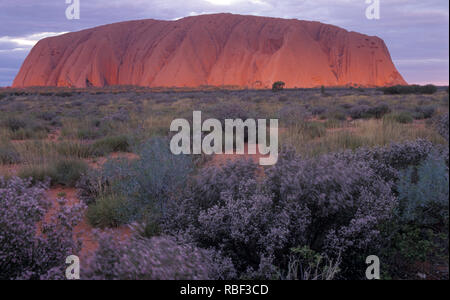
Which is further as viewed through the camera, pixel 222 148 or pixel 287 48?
pixel 287 48

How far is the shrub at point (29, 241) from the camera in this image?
8.29ft

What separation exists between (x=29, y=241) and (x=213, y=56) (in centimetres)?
7459

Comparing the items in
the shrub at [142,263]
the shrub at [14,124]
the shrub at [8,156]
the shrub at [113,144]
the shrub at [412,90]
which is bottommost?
the shrub at [142,263]

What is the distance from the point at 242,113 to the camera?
35.6 feet

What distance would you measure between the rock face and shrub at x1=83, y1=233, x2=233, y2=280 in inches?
2524

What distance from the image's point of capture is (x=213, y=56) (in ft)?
242

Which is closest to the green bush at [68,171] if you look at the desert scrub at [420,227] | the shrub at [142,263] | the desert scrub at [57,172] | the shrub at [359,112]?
the desert scrub at [57,172]

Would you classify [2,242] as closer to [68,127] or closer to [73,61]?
[68,127]

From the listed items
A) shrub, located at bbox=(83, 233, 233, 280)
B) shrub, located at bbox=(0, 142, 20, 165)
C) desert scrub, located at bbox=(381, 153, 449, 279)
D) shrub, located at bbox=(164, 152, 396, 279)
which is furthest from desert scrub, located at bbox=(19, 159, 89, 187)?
desert scrub, located at bbox=(381, 153, 449, 279)

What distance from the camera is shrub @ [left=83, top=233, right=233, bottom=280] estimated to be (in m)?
1.97

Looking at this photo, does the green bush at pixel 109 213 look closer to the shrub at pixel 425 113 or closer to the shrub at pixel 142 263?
the shrub at pixel 142 263

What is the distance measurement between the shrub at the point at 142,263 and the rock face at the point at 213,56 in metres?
64.1
